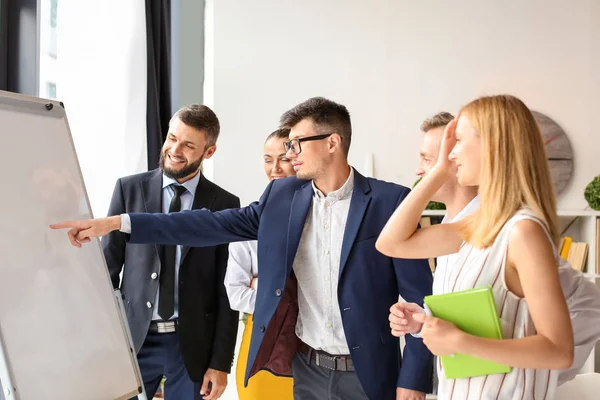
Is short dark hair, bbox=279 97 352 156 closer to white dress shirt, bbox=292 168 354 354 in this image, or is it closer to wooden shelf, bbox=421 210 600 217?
white dress shirt, bbox=292 168 354 354

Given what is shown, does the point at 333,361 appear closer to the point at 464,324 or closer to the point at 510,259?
the point at 464,324

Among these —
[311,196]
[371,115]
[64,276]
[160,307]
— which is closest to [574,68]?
[371,115]

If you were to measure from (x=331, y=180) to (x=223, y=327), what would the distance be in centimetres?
75

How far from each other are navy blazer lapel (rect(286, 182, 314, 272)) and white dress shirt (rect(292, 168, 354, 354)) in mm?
39

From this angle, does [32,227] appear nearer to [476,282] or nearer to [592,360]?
[476,282]

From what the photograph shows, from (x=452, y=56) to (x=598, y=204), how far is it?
1452 mm

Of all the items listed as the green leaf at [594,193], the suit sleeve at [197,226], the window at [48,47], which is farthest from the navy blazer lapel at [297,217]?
the green leaf at [594,193]

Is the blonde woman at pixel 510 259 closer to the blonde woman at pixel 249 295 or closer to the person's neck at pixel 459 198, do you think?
the person's neck at pixel 459 198

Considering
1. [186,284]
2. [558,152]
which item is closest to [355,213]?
[186,284]

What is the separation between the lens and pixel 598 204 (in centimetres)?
458

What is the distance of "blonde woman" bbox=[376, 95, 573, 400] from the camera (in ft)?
4.58

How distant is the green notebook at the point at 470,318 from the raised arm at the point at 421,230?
29 cm

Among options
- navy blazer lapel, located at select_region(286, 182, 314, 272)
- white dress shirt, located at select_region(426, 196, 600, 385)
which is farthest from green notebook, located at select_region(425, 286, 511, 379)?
navy blazer lapel, located at select_region(286, 182, 314, 272)

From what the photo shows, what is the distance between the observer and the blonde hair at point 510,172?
4.88ft
